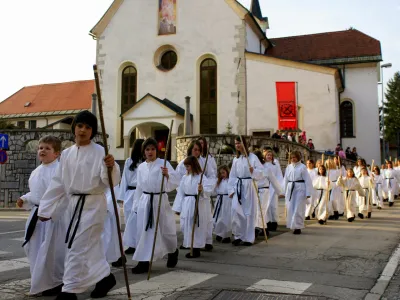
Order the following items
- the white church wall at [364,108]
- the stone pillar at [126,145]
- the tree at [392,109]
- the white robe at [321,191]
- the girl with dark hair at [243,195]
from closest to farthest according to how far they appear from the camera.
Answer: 1. the girl with dark hair at [243,195]
2. the white robe at [321,191]
3. the stone pillar at [126,145]
4. the white church wall at [364,108]
5. the tree at [392,109]

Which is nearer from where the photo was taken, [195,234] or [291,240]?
[195,234]

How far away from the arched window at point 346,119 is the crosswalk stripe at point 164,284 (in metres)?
31.0

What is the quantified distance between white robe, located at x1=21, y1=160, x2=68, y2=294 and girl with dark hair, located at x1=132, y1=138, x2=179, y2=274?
139cm

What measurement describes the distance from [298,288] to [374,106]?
31.8 m

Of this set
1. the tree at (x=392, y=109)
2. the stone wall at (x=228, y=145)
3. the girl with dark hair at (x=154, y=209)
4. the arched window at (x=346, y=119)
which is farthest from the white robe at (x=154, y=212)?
the tree at (x=392, y=109)

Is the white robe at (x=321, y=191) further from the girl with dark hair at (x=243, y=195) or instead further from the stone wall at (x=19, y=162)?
the stone wall at (x=19, y=162)

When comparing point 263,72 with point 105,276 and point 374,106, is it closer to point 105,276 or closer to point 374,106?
point 374,106

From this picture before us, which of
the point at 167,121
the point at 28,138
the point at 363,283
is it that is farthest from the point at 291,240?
the point at 167,121

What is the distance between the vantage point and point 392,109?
67000mm

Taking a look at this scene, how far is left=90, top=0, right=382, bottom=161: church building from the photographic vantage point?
28062mm

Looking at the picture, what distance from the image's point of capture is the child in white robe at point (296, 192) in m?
10.9

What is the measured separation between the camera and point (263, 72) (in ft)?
92.5

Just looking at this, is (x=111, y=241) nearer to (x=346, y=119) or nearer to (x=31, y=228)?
(x=31, y=228)

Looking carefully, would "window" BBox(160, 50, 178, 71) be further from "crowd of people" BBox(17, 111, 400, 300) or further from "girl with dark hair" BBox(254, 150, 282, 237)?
"girl with dark hair" BBox(254, 150, 282, 237)
